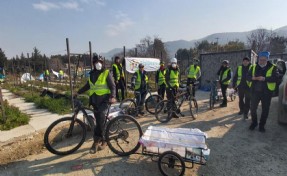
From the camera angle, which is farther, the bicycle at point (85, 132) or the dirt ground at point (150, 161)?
the bicycle at point (85, 132)

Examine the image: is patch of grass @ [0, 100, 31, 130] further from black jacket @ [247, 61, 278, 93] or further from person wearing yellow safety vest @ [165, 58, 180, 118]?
black jacket @ [247, 61, 278, 93]

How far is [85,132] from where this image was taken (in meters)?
4.36

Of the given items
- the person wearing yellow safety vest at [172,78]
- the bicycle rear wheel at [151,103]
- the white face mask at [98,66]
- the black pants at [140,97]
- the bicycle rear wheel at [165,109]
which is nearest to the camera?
the white face mask at [98,66]

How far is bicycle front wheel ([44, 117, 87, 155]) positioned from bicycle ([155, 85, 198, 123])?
98.8 inches

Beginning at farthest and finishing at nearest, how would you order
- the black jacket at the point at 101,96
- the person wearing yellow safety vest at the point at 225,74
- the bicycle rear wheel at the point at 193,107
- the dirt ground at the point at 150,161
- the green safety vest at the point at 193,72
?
1. the green safety vest at the point at 193,72
2. the person wearing yellow safety vest at the point at 225,74
3. the bicycle rear wheel at the point at 193,107
4. the black jacket at the point at 101,96
5. the dirt ground at the point at 150,161

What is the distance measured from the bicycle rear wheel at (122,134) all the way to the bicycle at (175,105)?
1897 mm

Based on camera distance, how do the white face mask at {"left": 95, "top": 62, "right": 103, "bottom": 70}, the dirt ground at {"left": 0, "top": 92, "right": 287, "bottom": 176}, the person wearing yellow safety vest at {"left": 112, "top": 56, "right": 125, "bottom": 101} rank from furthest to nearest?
the person wearing yellow safety vest at {"left": 112, "top": 56, "right": 125, "bottom": 101}
the white face mask at {"left": 95, "top": 62, "right": 103, "bottom": 70}
the dirt ground at {"left": 0, "top": 92, "right": 287, "bottom": 176}

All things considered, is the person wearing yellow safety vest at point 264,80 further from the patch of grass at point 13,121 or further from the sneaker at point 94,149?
the patch of grass at point 13,121

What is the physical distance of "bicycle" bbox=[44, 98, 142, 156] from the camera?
13.6ft

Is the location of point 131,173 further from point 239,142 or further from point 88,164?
point 239,142

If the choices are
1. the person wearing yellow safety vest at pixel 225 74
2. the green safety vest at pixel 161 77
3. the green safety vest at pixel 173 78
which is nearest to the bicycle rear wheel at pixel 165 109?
the green safety vest at pixel 173 78

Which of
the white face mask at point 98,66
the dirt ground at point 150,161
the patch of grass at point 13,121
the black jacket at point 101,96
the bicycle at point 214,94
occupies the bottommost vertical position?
the dirt ground at point 150,161

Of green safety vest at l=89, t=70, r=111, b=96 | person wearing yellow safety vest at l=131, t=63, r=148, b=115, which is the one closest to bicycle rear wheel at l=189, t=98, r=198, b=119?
person wearing yellow safety vest at l=131, t=63, r=148, b=115

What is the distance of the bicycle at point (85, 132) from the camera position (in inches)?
163
